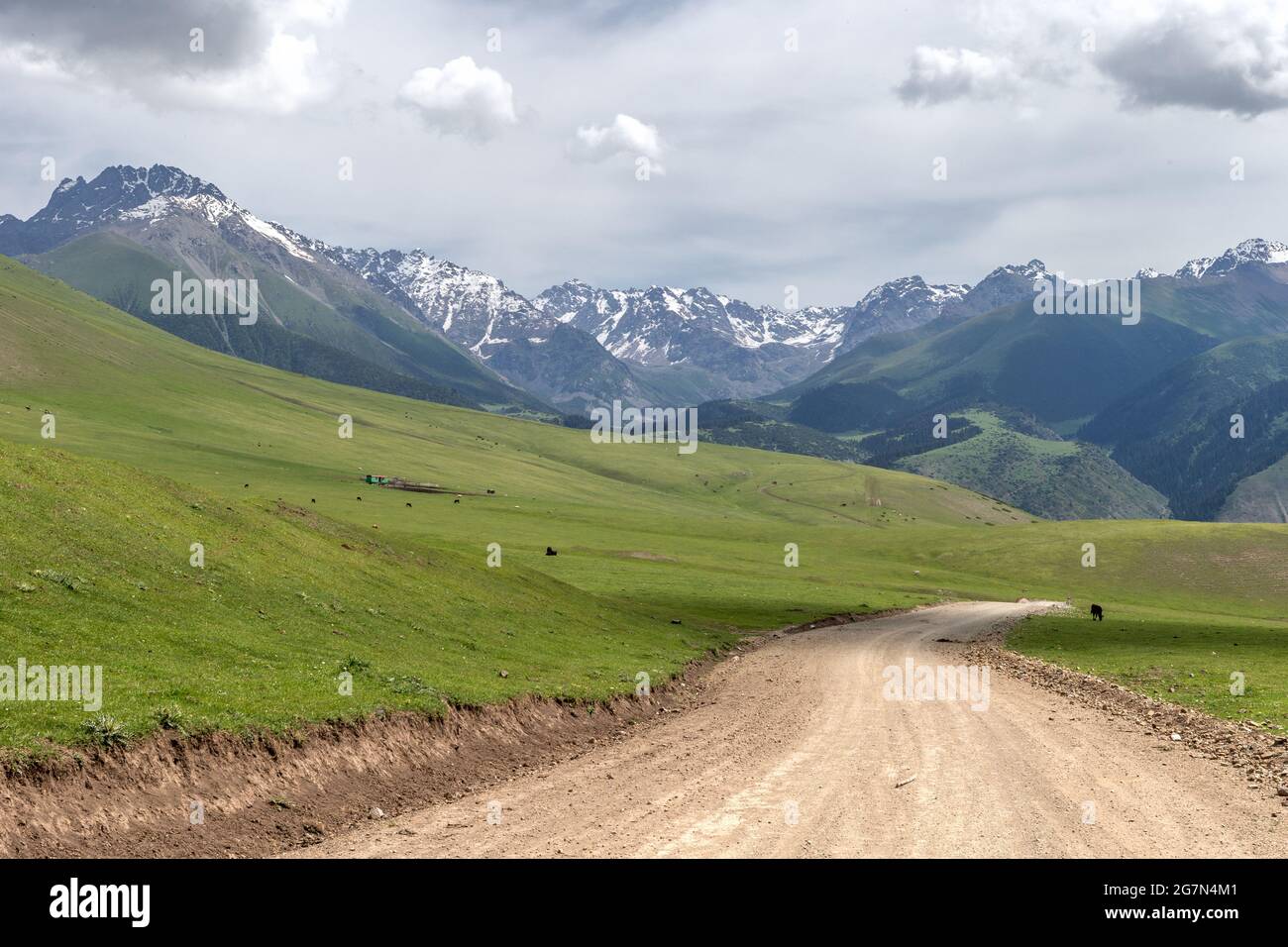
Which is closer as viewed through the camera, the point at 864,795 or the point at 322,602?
the point at 864,795

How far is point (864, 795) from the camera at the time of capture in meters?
22.0

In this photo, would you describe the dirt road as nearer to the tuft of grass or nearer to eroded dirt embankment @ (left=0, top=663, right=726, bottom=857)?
eroded dirt embankment @ (left=0, top=663, right=726, bottom=857)

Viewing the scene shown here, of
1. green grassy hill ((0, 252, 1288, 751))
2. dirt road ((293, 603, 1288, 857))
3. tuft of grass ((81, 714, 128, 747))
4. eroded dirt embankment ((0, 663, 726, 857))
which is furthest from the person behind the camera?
green grassy hill ((0, 252, 1288, 751))

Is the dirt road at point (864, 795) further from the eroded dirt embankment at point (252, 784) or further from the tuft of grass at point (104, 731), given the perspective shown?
the tuft of grass at point (104, 731)

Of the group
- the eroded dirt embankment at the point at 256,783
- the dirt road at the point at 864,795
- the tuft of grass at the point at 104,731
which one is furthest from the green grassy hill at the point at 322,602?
the dirt road at the point at 864,795

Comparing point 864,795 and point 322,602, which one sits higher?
point 322,602

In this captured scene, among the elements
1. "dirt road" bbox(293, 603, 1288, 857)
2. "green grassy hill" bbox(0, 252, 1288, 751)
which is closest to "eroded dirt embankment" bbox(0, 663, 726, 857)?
"green grassy hill" bbox(0, 252, 1288, 751)

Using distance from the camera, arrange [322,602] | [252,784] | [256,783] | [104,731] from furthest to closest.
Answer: [322,602]
[256,783]
[252,784]
[104,731]

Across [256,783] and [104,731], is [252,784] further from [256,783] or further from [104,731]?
[104,731]

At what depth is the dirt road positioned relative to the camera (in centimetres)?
1805

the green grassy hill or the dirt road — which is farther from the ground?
the green grassy hill

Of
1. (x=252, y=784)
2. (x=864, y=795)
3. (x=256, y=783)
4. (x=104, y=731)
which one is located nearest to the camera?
(x=104, y=731)

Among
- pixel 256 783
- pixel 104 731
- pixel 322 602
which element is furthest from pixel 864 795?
pixel 322 602

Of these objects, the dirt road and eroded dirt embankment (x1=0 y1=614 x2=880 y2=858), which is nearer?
eroded dirt embankment (x1=0 y1=614 x2=880 y2=858)
